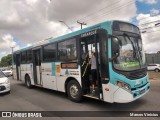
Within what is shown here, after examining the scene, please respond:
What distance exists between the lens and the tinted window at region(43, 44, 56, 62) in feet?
30.4

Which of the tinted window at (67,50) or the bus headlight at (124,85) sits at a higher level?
the tinted window at (67,50)

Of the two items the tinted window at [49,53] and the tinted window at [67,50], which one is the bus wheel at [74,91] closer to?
the tinted window at [67,50]

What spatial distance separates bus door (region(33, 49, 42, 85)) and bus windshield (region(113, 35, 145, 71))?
5.89 meters

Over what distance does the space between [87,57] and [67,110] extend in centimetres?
223

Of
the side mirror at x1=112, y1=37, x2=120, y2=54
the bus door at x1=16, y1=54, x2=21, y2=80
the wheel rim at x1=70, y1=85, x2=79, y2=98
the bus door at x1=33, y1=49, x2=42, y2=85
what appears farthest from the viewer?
the bus door at x1=16, y1=54, x2=21, y2=80

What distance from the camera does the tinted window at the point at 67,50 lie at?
7823 mm

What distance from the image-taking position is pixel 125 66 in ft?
20.5

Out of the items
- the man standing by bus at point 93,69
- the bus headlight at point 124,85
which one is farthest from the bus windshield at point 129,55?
the man standing by bus at point 93,69

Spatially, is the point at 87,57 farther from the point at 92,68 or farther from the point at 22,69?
the point at 22,69

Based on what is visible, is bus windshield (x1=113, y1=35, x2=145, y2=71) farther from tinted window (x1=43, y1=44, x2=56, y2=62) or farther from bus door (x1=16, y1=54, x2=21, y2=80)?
bus door (x1=16, y1=54, x2=21, y2=80)

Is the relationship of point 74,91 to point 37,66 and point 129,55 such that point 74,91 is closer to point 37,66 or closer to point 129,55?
point 129,55

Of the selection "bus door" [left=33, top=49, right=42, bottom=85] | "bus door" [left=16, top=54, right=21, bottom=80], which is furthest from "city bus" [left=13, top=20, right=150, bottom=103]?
"bus door" [left=16, top=54, right=21, bottom=80]

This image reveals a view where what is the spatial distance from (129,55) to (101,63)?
108 centimetres

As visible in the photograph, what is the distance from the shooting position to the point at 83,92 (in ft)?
24.3
